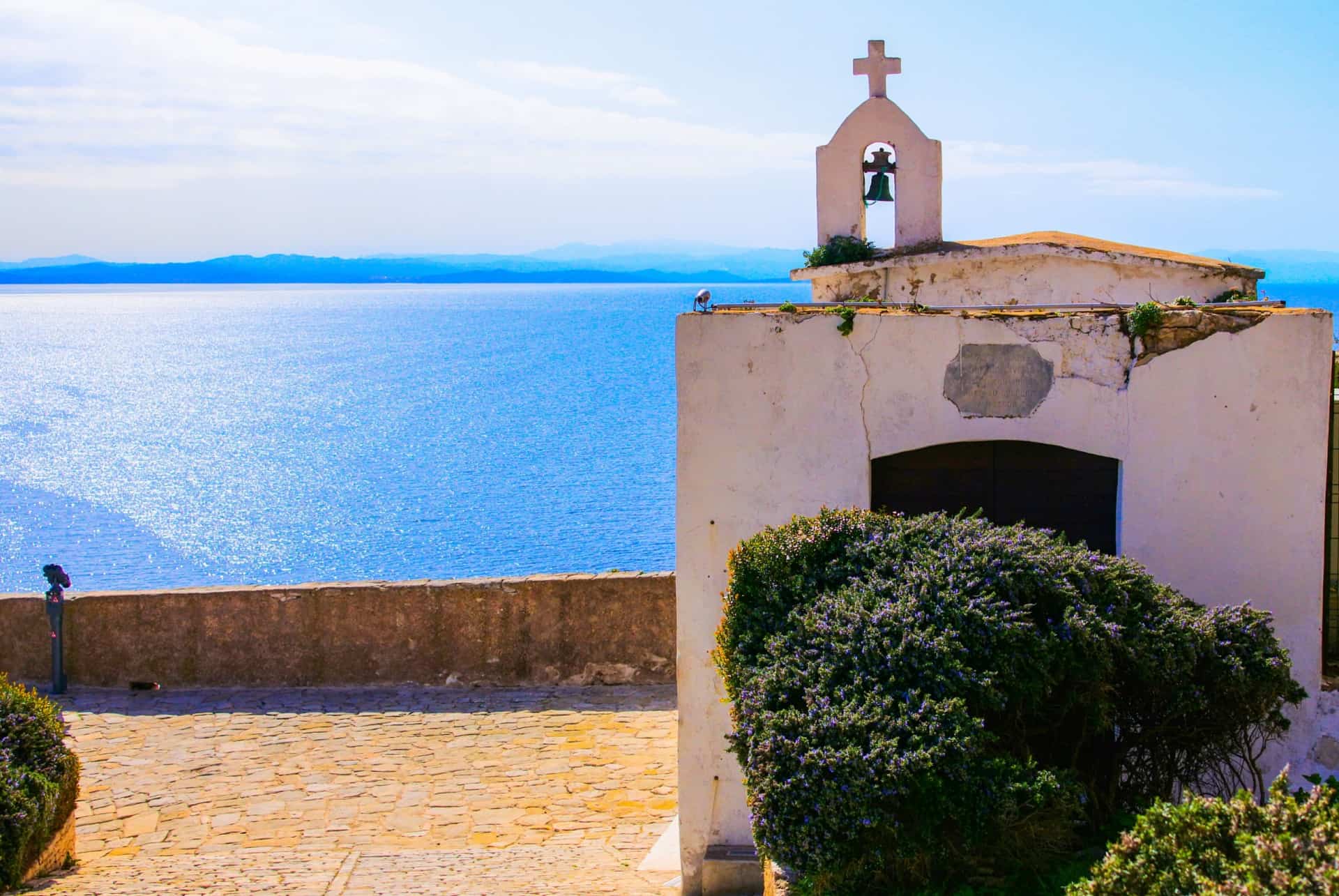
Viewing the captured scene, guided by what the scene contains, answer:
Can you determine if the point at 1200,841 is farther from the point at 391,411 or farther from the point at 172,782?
the point at 391,411

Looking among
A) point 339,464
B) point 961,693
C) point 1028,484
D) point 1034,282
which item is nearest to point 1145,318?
point 1028,484

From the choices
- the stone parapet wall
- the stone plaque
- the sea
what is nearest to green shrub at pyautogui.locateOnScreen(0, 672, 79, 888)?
the stone parapet wall

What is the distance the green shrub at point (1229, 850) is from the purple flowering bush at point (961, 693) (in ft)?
1.62

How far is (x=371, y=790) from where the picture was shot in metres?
9.20

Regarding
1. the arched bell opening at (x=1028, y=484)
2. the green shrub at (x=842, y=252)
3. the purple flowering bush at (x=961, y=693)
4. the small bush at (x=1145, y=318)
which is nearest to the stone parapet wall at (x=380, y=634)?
the green shrub at (x=842, y=252)

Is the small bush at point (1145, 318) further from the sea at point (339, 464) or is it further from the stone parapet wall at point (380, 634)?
the stone parapet wall at point (380, 634)

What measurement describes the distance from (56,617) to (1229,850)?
9.98 metres

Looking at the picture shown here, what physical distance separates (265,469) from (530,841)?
58.5 meters

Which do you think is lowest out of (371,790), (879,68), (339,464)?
(339,464)

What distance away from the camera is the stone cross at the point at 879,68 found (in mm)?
10164

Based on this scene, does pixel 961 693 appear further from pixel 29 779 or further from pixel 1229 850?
pixel 29 779

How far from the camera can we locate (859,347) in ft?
23.3

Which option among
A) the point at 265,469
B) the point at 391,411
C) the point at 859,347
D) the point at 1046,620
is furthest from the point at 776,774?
the point at 391,411

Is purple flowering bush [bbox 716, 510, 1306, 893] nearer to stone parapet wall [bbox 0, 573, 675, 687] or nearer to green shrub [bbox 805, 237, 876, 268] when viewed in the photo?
green shrub [bbox 805, 237, 876, 268]
